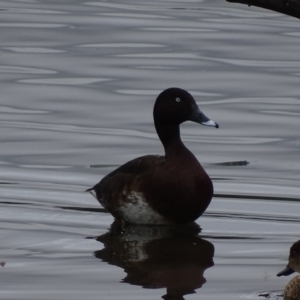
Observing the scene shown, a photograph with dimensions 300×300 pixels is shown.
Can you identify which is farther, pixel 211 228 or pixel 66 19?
pixel 66 19

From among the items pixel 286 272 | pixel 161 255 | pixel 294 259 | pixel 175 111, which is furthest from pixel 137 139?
Answer: pixel 294 259

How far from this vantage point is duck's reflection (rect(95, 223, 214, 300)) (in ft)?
22.1

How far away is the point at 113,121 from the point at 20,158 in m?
2.04

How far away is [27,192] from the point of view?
9188mm

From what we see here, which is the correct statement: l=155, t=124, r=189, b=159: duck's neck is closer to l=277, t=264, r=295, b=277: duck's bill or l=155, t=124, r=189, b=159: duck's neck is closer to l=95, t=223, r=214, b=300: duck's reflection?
l=95, t=223, r=214, b=300: duck's reflection

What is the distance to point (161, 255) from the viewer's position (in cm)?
757

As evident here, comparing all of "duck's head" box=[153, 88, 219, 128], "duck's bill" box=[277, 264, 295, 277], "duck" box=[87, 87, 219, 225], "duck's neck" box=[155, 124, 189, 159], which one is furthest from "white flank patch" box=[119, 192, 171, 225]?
"duck's bill" box=[277, 264, 295, 277]

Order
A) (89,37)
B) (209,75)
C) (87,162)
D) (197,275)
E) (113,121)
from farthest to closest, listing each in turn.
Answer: (89,37) → (209,75) → (113,121) → (87,162) → (197,275)

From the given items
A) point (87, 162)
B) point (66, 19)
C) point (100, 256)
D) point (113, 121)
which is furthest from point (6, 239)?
point (66, 19)

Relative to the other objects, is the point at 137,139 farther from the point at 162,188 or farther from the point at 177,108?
the point at 162,188

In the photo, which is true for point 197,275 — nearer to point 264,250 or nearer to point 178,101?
point 264,250

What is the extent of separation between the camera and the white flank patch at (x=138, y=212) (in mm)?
8461

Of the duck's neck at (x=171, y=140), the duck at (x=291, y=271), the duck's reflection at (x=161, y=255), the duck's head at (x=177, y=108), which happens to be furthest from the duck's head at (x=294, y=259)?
the duck's head at (x=177, y=108)

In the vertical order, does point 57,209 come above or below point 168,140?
below
